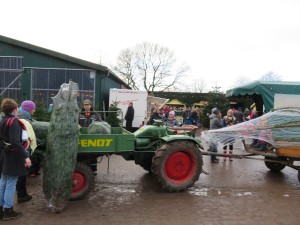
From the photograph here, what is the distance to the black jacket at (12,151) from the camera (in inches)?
176

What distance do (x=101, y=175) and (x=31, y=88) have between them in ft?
29.1

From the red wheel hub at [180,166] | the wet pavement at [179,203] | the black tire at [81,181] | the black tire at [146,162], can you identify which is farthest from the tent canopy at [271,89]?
the black tire at [81,181]

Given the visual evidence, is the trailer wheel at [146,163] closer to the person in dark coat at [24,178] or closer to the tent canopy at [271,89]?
the person in dark coat at [24,178]

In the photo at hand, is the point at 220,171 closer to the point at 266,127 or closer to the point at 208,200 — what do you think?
the point at 266,127

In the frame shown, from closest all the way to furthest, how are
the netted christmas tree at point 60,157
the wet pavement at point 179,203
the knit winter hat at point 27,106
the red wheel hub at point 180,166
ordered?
the wet pavement at point 179,203, the netted christmas tree at point 60,157, the knit winter hat at point 27,106, the red wheel hub at point 180,166

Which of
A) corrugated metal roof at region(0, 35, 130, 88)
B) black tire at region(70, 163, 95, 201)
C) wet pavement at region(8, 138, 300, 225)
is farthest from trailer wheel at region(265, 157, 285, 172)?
corrugated metal roof at region(0, 35, 130, 88)

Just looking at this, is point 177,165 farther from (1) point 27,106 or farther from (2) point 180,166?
(1) point 27,106

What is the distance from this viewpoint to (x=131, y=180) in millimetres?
7043

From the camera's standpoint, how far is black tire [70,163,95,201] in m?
5.48

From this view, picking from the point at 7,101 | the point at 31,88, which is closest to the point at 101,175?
the point at 7,101

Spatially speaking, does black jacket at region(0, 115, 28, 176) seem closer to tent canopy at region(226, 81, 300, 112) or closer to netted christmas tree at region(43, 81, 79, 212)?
netted christmas tree at region(43, 81, 79, 212)

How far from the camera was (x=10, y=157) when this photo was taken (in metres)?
4.53

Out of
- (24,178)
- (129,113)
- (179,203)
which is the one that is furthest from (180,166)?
(129,113)

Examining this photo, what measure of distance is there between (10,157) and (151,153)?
280 cm
